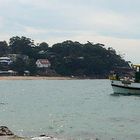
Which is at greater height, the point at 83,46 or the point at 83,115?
the point at 83,46

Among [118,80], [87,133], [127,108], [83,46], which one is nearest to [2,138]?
[87,133]

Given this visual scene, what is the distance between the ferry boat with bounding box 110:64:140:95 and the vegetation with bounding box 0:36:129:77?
365 ft

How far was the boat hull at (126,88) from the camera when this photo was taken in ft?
208

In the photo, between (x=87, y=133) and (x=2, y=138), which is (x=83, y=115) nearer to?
(x=87, y=133)

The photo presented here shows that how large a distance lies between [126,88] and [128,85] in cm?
66

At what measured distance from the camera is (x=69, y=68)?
607 feet

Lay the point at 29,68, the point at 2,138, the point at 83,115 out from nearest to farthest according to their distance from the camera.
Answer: the point at 2,138
the point at 83,115
the point at 29,68

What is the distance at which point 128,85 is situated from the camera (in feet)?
211

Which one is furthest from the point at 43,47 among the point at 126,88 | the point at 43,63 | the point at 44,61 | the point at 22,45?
the point at 126,88

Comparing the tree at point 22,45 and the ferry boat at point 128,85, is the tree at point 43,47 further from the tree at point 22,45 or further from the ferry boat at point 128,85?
the ferry boat at point 128,85

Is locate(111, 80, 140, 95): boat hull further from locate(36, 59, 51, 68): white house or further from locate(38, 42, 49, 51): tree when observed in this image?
locate(38, 42, 49, 51): tree

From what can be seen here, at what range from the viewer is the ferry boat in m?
62.3

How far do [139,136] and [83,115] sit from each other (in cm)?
1263

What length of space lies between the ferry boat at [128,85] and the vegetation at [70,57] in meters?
111
